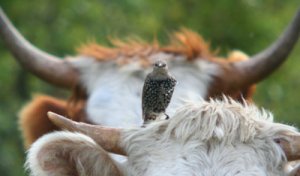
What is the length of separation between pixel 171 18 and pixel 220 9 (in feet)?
3.23

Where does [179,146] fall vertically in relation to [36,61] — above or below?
below

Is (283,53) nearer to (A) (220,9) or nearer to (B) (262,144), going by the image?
(B) (262,144)

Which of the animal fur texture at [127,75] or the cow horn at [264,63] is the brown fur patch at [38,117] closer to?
the animal fur texture at [127,75]

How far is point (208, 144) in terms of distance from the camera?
6246 millimetres

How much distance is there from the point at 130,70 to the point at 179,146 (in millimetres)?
3689

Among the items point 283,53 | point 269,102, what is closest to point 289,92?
point 269,102

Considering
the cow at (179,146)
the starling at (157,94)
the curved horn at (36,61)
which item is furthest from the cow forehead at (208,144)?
the curved horn at (36,61)

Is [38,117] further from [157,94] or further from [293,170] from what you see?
[293,170]

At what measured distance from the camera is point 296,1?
21.7 meters

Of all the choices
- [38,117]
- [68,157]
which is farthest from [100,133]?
[38,117]

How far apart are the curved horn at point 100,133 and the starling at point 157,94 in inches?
12.7

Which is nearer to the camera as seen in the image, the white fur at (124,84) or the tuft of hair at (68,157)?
the tuft of hair at (68,157)

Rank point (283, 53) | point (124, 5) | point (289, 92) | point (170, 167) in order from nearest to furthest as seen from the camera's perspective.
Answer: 1. point (170, 167)
2. point (283, 53)
3. point (289, 92)
4. point (124, 5)

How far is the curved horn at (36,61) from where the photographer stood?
10414 millimetres
